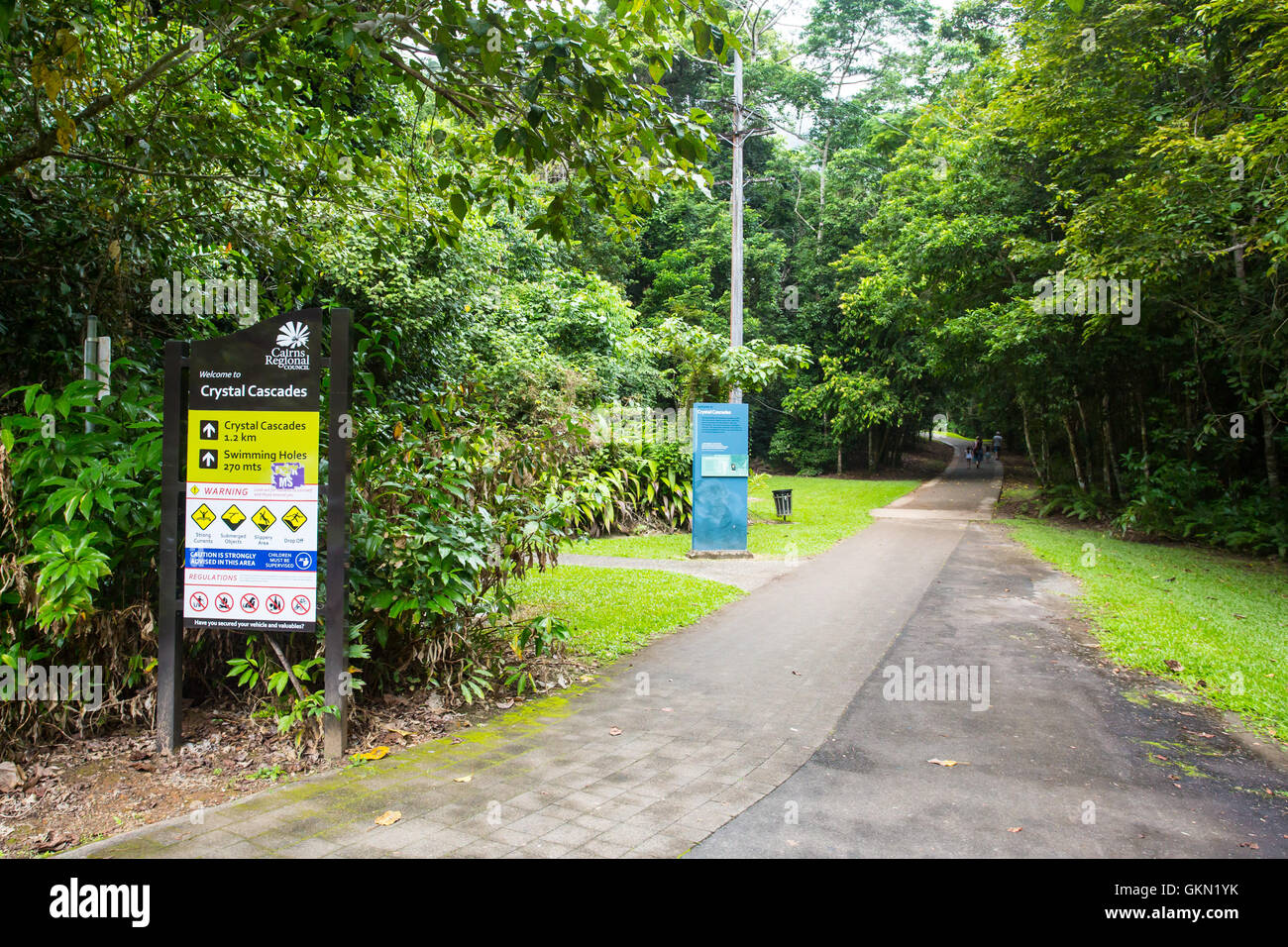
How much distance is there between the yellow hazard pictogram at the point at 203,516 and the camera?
4684 millimetres

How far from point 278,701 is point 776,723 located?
3110mm

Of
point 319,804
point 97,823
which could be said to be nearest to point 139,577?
point 97,823

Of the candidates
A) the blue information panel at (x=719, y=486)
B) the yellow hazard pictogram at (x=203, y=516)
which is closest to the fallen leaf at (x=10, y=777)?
the yellow hazard pictogram at (x=203, y=516)

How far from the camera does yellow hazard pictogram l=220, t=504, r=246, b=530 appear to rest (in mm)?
4680

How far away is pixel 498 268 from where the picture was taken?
648 inches

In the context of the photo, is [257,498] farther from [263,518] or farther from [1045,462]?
[1045,462]

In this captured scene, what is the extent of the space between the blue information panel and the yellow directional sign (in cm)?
895

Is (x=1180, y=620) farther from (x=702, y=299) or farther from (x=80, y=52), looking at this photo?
(x=702, y=299)

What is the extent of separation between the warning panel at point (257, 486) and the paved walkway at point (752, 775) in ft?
3.47

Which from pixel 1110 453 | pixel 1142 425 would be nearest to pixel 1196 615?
pixel 1142 425

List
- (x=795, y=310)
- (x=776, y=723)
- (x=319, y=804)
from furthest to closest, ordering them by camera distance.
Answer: (x=795, y=310), (x=776, y=723), (x=319, y=804)

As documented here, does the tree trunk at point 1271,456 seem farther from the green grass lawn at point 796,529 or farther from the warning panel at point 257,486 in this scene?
the warning panel at point 257,486

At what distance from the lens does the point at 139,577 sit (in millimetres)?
4902

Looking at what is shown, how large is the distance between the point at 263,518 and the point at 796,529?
44.6ft
